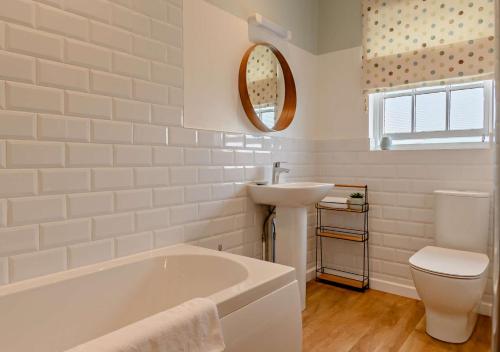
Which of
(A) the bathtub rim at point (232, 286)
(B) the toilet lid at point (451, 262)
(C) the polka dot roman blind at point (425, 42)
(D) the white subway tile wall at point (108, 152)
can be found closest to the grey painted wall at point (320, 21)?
(C) the polka dot roman blind at point (425, 42)

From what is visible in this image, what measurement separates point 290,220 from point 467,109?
1631mm

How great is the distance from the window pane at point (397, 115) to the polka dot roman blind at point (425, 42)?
211 millimetres

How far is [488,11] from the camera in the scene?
2369 mm

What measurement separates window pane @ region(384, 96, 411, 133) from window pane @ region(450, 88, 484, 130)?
33 centimetres

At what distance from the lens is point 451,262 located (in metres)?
2.11

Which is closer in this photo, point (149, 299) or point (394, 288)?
point (149, 299)

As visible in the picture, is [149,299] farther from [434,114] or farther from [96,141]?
[434,114]

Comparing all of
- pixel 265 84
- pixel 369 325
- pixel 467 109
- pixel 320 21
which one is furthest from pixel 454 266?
pixel 320 21

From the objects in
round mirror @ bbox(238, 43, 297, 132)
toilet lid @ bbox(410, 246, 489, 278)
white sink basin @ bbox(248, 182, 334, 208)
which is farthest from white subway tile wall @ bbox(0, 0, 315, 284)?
toilet lid @ bbox(410, 246, 489, 278)

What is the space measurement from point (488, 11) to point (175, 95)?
2.24m

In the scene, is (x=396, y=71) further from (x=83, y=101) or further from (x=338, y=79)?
(x=83, y=101)

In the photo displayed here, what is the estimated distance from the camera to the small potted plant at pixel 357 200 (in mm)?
2840

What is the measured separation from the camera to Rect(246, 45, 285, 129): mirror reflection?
98.7 inches

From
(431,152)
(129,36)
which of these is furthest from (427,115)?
(129,36)
